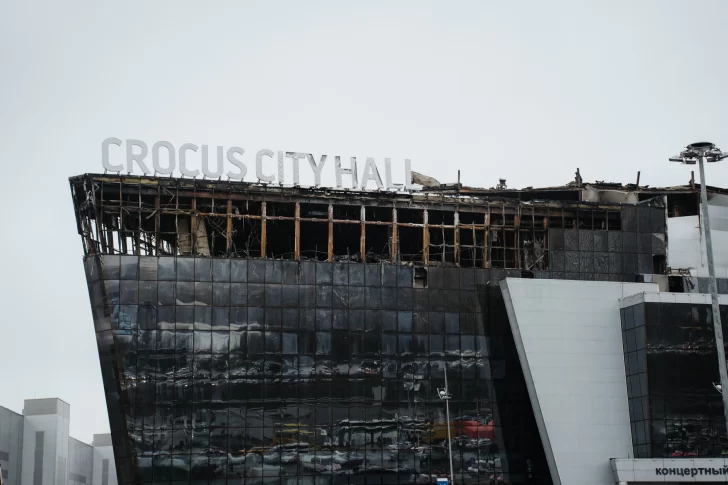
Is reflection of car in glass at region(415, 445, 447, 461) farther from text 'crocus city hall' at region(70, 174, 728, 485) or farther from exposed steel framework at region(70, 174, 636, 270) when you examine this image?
exposed steel framework at region(70, 174, 636, 270)

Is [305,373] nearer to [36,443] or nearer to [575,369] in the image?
[575,369]

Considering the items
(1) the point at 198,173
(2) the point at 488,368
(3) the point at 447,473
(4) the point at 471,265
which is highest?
(1) the point at 198,173

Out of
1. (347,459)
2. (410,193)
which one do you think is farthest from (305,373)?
(410,193)

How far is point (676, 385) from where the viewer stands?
7831 centimetres

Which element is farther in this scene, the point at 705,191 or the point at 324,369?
the point at 324,369

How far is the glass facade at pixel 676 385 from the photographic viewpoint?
78.0m

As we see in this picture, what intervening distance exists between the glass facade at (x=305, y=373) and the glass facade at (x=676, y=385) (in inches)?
391

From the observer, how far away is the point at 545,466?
82375 millimetres

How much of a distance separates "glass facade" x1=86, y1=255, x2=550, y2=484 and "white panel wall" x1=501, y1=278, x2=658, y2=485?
11.2 feet

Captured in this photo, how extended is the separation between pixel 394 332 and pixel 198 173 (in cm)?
2131

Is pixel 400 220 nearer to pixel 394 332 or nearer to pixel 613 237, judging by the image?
pixel 394 332

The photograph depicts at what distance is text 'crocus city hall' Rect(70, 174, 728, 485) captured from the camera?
77500mm

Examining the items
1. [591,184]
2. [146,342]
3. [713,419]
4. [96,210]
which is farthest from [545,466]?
[96,210]

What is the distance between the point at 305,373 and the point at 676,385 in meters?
30.2
